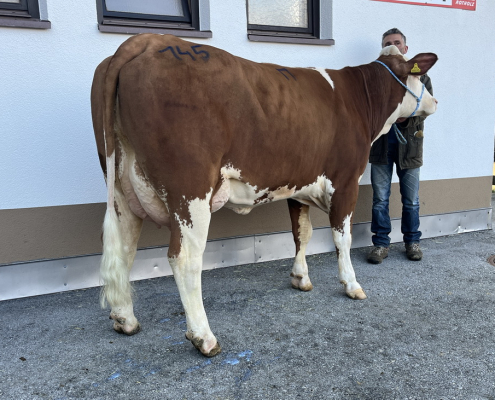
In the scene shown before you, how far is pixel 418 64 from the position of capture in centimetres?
342

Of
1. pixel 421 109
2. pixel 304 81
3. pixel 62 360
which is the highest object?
pixel 304 81

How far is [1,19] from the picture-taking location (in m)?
3.14

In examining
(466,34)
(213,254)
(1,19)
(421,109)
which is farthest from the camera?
(466,34)

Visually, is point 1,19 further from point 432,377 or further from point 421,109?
point 432,377

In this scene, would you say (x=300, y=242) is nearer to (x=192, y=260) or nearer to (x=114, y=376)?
(x=192, y=260)

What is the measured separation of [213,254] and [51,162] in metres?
1.65

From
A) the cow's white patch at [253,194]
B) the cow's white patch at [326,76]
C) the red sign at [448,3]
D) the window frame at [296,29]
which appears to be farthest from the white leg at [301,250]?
the red sign at [448,3]

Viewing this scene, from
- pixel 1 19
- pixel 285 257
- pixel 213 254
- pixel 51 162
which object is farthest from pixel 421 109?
pixel 1 19

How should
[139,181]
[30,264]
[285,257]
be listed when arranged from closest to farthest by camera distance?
[139,181] < [30,264] < [285,257]

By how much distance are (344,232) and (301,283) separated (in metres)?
0.57

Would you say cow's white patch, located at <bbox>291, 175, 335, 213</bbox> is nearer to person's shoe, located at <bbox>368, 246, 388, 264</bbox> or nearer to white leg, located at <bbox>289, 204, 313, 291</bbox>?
white leg, located at <bbox>289, 204, 313, 291</bbox>

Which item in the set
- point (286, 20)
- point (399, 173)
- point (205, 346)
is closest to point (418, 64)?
point (399, 173)

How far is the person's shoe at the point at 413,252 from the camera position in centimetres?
418

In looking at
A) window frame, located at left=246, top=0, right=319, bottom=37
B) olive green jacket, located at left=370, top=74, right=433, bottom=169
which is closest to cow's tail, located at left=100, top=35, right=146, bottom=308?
window frame, located at left=246, top=0, right=319, bottom=37
